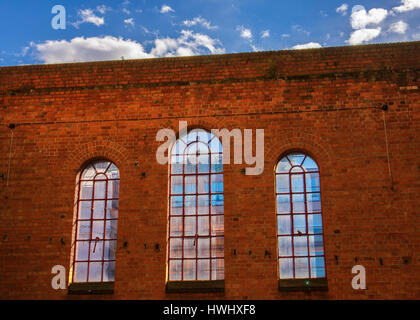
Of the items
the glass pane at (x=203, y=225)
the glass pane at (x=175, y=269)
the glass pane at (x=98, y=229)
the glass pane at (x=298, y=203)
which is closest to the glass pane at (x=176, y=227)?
the glass pane at (x=203, y=225)

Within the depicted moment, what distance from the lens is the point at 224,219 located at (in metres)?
10.5

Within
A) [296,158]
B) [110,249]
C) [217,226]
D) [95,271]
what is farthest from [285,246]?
[95,271]

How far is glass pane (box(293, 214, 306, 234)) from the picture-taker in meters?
10.4

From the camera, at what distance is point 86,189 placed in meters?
11.1

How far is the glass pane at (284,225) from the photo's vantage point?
10.4 metres

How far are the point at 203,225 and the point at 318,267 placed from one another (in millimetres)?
2602

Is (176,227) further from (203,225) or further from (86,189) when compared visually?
(86,189)
